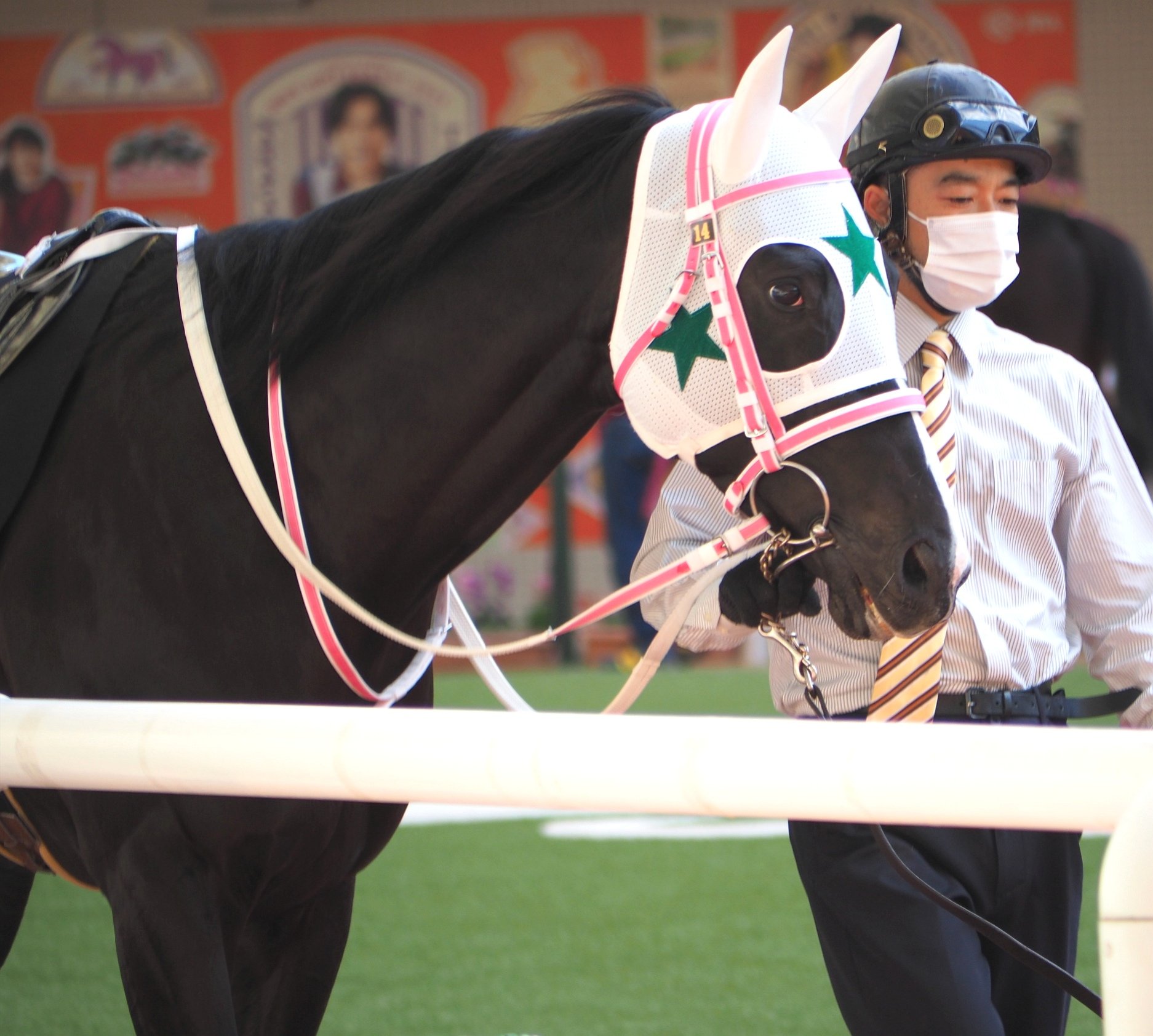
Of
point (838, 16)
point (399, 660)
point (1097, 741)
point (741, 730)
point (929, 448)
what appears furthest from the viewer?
point (838, 16)

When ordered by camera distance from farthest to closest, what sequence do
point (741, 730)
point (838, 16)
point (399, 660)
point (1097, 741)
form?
1. point (838, 16)
2. point (399, 660)
3. point (741, 730)
4. point (1097, 741)

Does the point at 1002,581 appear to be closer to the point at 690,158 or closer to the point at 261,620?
the point at 690,158

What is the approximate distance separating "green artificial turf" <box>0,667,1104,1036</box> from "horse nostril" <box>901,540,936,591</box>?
1528 millimetres

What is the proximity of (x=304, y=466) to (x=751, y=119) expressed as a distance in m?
0.62

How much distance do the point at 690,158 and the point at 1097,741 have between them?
84cm

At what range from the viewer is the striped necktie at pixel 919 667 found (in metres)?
1.62

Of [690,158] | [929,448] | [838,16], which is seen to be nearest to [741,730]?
[929,448]

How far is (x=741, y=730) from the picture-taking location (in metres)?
0.94

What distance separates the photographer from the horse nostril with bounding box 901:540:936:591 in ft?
4.45

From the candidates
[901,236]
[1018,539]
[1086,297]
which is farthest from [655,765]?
[1086,297]

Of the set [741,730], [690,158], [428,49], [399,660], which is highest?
[428,49]

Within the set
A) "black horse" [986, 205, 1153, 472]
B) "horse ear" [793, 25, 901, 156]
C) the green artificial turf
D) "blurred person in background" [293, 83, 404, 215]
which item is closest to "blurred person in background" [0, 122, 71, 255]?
"blurred person in background" [293, 83, 404, 215]

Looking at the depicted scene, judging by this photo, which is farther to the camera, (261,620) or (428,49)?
(428,49)

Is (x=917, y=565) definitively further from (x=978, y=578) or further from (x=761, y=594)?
(x=978, y=578)
